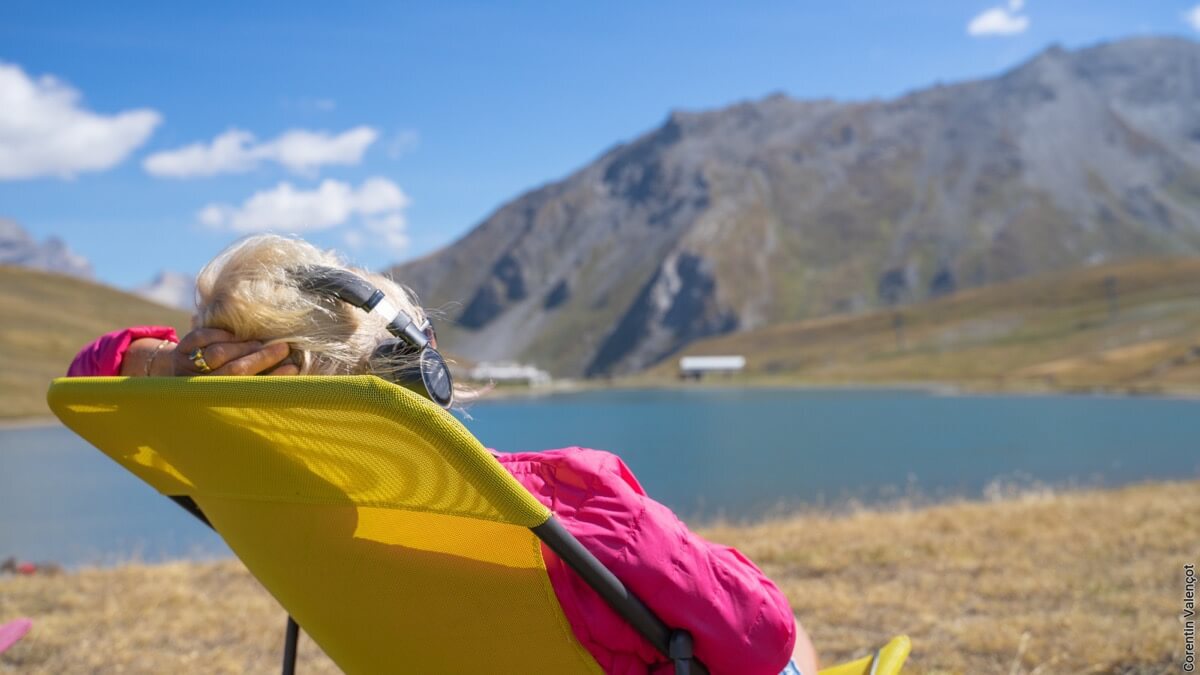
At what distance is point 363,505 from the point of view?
1.96 m

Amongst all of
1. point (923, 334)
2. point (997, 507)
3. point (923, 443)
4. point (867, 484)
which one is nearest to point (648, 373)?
point (923, 334)

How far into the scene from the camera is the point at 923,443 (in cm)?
3591

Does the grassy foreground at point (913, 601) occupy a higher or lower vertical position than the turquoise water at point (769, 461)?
higher

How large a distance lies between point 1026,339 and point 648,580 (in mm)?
128389

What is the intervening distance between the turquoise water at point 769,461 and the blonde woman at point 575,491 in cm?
972

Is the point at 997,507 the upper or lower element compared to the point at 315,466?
lower

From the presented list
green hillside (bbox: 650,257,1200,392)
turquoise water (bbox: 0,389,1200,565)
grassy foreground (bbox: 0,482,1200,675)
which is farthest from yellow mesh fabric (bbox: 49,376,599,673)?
green hillside (bbox: 650,257,1200,392)

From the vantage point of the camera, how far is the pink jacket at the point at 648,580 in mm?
1795

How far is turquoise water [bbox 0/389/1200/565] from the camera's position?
797 inches

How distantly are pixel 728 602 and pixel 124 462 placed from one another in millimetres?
1654

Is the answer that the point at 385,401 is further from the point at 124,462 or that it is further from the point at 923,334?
the point at 923,334

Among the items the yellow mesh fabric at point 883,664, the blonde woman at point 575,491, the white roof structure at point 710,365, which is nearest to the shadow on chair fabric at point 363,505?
the blonde woman at point 575,491

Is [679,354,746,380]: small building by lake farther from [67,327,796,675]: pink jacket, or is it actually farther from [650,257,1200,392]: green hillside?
[67,327,796,675]: pink jacket

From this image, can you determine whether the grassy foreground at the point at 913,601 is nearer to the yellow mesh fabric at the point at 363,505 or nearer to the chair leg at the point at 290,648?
the chair leg at the point at 290,648
